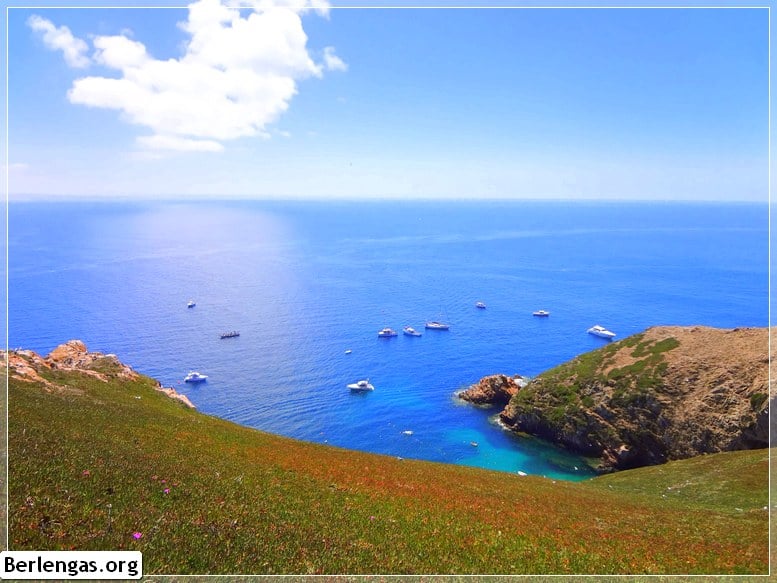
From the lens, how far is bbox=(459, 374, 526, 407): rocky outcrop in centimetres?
8750

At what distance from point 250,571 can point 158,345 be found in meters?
114

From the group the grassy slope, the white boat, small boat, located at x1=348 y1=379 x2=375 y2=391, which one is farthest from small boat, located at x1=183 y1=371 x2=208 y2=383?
the white boat

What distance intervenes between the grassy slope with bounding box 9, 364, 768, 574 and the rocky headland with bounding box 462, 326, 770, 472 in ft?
124

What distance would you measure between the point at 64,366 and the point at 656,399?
74.7 m

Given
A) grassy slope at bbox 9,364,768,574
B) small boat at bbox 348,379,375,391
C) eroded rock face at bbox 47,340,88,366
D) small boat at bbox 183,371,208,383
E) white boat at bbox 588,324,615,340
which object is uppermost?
grassy slope at bbox 9,364,768,574

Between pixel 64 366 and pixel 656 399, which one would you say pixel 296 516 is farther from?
pixel 656 399

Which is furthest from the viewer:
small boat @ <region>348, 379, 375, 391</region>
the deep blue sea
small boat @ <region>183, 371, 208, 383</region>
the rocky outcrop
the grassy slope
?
small boat @ <region>348, 379, 375, 391</region>

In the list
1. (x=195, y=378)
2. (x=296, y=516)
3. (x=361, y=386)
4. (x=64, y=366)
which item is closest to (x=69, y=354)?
(x=64, y=366)

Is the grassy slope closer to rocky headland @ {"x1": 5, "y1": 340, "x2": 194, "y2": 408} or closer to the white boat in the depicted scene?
rocky headland @ {"x1": 5, "y1": 340, "x2": 194, "y2": 408}

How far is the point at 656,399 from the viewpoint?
62.3 m

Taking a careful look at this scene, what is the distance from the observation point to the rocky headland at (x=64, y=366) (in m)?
32.4

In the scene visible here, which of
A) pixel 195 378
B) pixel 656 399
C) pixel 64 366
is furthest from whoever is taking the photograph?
pixel 195 378

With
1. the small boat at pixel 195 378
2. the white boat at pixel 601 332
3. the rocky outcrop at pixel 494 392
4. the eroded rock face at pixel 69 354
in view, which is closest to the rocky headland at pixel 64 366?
the eroded rock face at pixel 69 354

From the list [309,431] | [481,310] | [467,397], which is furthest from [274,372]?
[481,310]
